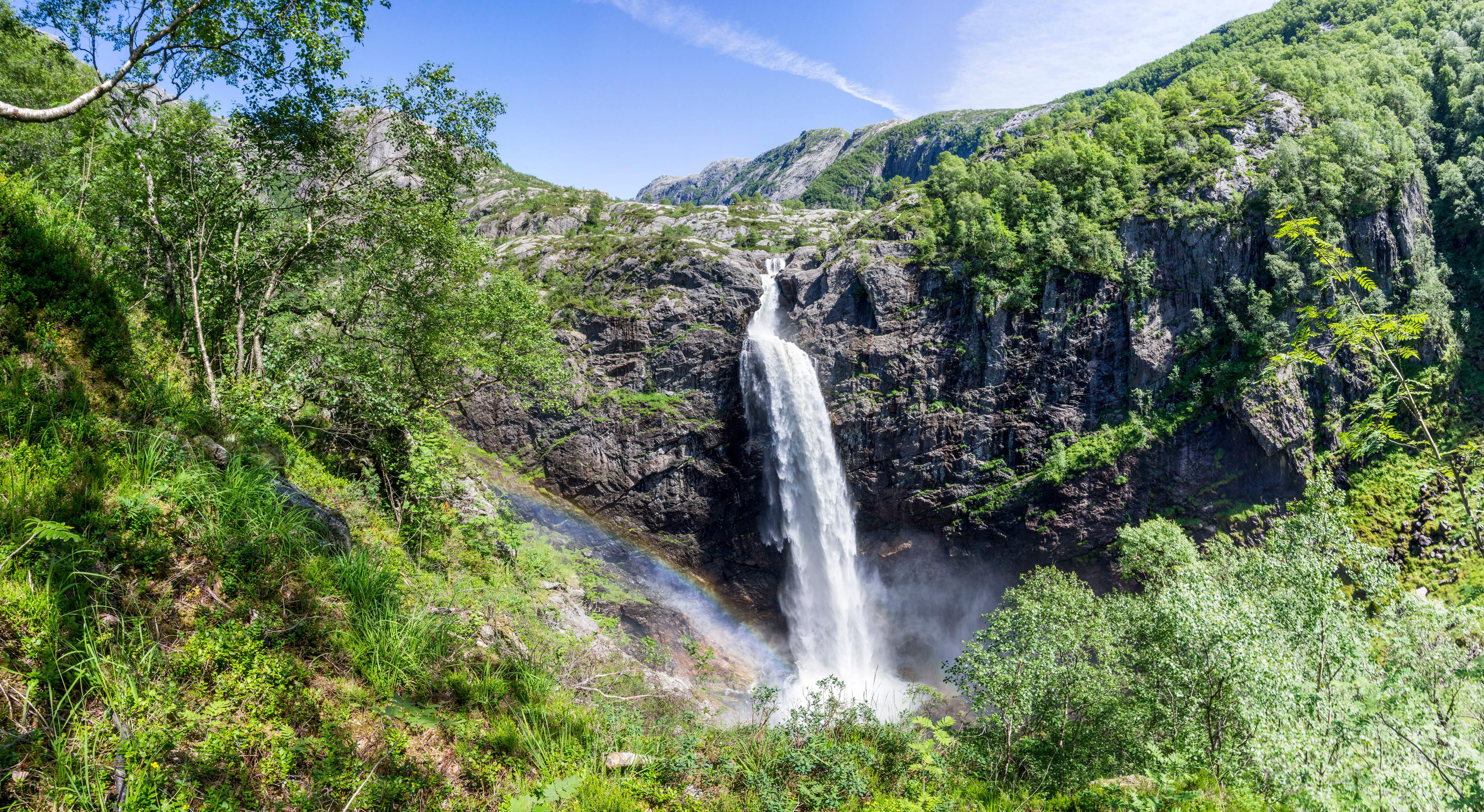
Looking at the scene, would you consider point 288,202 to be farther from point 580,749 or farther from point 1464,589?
point 1464,589

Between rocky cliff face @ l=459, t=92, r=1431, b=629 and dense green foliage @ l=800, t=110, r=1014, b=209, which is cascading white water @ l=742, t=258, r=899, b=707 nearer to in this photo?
rocky cliff face @ l=459, t=92, r=1431, b=629

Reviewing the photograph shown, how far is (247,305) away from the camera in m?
9.29

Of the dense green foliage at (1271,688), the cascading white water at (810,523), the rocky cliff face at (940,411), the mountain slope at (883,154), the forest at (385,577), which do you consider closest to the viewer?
the forest at (385,577)

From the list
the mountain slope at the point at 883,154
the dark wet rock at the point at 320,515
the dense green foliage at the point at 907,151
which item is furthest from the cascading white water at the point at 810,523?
the dense green foliage at the point at 907,151

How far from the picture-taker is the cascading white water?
30.0m

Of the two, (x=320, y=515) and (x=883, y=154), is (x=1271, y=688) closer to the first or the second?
(x=320, y=515)

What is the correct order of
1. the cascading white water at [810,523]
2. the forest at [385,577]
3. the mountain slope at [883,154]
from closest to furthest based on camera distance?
the forest at [385,577]
the cascading white water at [810,523]
the mountain slope at [883,154]

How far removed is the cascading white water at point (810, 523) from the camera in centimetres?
3000

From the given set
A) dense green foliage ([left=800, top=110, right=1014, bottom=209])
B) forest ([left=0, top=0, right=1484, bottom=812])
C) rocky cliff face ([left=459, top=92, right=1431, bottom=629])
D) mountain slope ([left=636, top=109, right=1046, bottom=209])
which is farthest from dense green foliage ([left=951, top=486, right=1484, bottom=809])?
dense green foliage ([left=800, top=110, right=1014, bottom=209])


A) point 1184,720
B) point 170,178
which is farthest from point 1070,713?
point 170,178

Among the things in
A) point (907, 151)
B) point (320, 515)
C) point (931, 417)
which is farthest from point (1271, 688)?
point (907, 151)

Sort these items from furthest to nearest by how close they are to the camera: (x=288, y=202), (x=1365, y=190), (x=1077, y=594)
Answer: (x=1365, y=190) < (x=1077, y=594) < (x=288, y=202)

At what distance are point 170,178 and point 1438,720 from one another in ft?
65.8

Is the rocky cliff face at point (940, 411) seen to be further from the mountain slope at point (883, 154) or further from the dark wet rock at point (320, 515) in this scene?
the mountain slope at point (883, 154)
